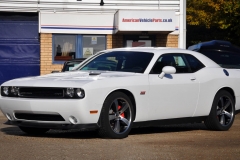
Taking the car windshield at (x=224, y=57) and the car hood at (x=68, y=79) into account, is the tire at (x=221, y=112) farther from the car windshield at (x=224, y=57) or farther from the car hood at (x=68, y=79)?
the car windshield at (x=224, y=57)

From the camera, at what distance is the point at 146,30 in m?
22.7

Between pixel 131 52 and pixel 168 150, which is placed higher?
pixel 131 52

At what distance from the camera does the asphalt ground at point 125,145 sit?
27.6ft

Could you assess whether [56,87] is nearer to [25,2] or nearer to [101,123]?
[101,123]

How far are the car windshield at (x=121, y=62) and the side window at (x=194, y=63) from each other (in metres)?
0.86

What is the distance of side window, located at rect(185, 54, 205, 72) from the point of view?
11805mm

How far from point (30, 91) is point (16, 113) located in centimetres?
43

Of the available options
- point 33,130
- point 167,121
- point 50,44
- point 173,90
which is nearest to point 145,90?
point 173,90

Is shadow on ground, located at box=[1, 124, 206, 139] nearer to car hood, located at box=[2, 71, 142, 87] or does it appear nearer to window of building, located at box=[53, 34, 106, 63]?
car hood, located at box=[2, 71, 142, 87]

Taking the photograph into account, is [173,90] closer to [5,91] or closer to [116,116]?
[116,116]

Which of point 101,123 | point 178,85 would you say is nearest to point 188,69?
point 178,85

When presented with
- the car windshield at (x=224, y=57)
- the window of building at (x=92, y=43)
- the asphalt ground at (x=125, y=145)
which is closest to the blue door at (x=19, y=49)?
the window of building at (x=92, y=43)

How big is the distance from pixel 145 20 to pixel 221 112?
10.8 meters

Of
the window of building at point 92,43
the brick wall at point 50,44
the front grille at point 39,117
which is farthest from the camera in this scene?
the window of building at point 92,43
